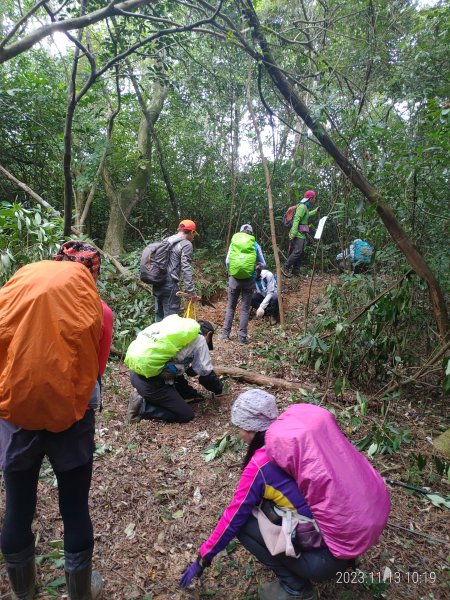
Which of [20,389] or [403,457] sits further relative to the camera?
[403,457]

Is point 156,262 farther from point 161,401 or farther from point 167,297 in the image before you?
point 161,401

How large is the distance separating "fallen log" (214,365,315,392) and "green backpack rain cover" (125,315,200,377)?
1210mm

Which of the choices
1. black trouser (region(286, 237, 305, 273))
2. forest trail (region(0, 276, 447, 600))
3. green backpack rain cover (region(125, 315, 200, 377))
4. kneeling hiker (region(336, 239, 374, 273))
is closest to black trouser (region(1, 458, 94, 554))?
forest trail (region(0, 276, 447, 600))

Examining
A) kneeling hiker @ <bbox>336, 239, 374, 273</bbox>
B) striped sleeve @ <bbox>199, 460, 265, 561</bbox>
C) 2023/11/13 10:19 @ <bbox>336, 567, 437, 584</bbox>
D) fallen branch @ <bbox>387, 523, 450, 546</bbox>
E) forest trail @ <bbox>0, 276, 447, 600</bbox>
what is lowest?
forest trail @ <bbox>0, 276, 447, 600</bbox>

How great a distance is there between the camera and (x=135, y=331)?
6.15 metres

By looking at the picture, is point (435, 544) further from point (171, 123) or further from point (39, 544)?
point (171, 123)

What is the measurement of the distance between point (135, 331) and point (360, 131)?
4204 mm

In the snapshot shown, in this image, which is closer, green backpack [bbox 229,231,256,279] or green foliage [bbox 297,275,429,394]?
green foliage [bbox 297,275,429,394]

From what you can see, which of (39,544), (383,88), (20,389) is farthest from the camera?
(383,88)

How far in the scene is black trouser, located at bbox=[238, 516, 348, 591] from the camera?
1.80 m

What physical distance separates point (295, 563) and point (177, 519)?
108 centimetres

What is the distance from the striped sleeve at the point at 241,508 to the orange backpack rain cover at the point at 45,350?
2.84 ft

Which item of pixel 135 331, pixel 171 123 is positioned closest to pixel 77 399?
pixel 135 331

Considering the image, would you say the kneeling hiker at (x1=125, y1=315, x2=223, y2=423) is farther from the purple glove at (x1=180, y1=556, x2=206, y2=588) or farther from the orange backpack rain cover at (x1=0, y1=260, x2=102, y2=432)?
the orange backpack rain cover at (x1=0, y1=260, x2=102, y2=432)
